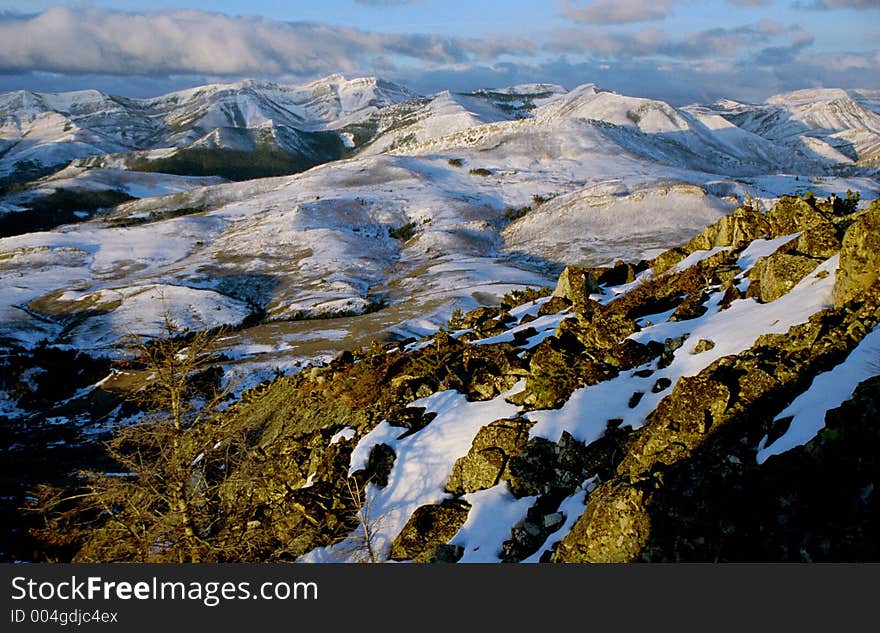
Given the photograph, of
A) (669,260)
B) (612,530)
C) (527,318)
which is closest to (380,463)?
(612,530)

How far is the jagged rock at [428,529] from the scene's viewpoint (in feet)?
46.4

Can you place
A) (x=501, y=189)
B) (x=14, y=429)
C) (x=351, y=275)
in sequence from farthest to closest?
(x=501, y=189), (x=351, y=275), (x=14, y=429)

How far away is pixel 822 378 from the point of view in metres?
11.7

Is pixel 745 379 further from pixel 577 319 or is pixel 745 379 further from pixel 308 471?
pixel 308 471

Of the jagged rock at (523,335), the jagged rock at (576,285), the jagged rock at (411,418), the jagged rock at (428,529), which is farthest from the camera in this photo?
the jagged rock at (576,285)

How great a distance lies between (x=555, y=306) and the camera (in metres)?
29.3

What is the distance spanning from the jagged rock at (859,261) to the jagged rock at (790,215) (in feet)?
35.0

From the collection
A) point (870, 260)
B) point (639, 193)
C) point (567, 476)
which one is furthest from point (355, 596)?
point (639, 193)

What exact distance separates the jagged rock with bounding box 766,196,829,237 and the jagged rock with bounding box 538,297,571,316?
10349 millimetres

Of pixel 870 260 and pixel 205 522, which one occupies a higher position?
pixel 870 260

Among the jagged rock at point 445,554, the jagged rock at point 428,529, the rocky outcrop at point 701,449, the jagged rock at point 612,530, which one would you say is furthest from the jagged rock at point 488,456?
the jagged rock at point 612,530

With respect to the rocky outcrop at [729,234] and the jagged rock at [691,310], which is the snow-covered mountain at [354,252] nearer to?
the rocky outcrop at [729,234]

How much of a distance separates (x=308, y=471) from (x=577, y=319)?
1109cm

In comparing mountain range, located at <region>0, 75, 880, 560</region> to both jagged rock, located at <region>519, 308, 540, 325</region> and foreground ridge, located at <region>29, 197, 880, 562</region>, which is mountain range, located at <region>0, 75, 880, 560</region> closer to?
foreground ridge, located at <region>29, 197, 880, 562</region>
